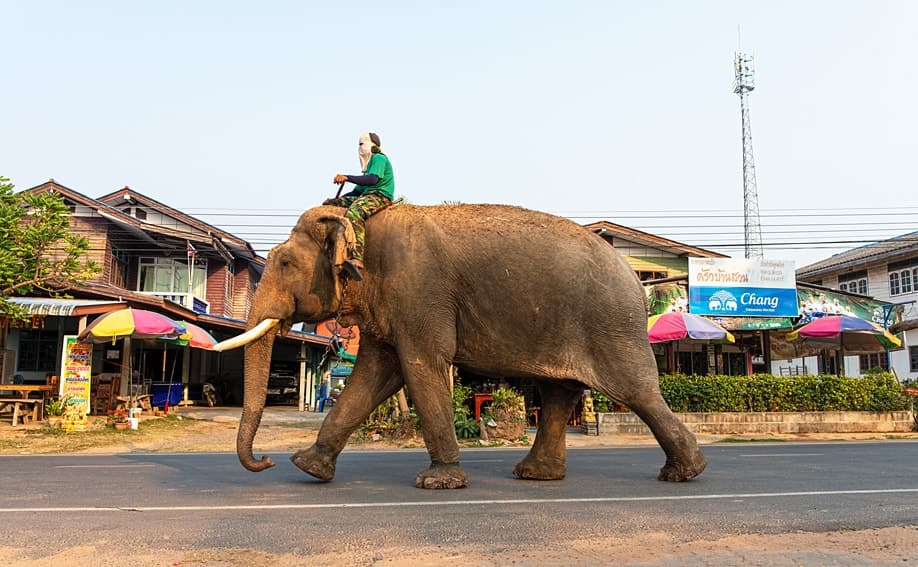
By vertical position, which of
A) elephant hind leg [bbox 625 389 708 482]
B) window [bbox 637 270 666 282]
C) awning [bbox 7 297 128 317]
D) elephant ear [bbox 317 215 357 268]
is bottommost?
elephant hind leg [bbox 625 389 708 482]

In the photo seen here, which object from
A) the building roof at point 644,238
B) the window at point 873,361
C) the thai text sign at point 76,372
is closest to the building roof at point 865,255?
the window at point 873,361

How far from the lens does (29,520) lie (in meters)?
4.93

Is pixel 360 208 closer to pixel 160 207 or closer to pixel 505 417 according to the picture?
pixel 505 417

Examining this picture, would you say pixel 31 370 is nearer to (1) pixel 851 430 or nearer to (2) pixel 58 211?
(2) pixel 58 211

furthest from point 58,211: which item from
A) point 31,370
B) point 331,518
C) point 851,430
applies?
point 851,430

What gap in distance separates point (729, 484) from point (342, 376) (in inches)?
874

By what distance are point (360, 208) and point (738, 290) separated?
16.5 metres

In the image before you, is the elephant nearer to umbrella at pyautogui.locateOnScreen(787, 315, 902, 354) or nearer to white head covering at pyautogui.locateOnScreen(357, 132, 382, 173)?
white head covering at pyautogui.locateOnScreen(357, 132, 382, 173)

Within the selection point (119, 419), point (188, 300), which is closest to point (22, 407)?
point (119, 419)

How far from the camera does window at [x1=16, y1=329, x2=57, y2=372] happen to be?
2219 centimetres

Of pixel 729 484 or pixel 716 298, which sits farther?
pixel 716 298

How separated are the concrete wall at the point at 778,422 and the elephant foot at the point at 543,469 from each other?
31.1ft

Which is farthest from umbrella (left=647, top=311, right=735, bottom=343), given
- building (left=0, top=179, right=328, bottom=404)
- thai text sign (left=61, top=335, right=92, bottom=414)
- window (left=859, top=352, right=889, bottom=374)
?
window (left=859, top=352, right=889, bottom=374)

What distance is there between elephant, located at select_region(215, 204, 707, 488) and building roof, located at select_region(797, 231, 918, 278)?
28969 mm
